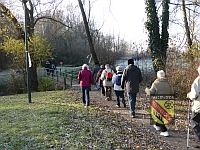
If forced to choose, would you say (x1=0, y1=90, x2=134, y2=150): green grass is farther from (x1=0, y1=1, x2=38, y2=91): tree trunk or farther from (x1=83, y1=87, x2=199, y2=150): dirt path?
(x1=0, y1=1, x2=38, y2=91): tree trunk

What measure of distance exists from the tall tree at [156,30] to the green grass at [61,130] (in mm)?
8028

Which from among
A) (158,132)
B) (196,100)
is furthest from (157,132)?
(196,100)

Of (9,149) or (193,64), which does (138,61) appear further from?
(9,149)

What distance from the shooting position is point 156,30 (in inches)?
603

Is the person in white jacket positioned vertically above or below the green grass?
above

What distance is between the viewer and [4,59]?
121 feet

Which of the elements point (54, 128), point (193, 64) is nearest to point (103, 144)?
point (54, 128)

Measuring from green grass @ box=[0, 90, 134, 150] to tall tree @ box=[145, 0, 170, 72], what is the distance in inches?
316

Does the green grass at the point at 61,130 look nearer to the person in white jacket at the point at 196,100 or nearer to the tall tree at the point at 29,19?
the person in white jacket at the point at 196,100

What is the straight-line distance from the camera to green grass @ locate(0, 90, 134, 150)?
523 centimetres

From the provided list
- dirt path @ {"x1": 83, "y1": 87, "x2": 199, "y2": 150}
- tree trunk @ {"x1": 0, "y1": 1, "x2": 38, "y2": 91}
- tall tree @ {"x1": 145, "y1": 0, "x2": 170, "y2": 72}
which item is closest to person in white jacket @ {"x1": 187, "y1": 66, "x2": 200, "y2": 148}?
dirt path @ {"x1": 83, "y1": 87, "x2": 199, "y2": 150}

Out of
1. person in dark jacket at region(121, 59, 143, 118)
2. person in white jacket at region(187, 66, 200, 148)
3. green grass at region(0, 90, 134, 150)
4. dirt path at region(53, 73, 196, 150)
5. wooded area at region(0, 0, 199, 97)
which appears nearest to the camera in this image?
person in white jacket at region(187, 66, 200, 148)

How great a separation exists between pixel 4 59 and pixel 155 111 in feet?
115


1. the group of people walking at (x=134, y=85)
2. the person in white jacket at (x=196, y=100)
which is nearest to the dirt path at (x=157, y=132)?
the group of people walking at (x=134, y=85)
